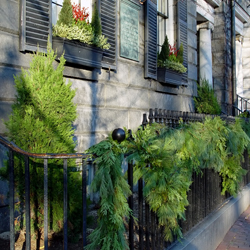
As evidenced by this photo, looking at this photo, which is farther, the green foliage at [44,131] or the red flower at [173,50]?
the red flower at [173,50]

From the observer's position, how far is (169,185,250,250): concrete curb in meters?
3.28

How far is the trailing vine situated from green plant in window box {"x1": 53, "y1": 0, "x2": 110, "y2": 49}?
2.50 metres

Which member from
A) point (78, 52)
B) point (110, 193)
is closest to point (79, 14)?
point (78, 52)

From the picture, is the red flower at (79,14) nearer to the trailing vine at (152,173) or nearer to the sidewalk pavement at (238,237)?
the trailing vine at (152,173)

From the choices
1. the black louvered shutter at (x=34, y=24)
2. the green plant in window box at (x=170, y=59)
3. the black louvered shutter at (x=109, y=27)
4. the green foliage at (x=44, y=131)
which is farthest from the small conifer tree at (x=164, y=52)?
the green foliage at (x=44, y=131)

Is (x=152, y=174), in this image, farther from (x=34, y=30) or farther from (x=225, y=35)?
(x=225, y=35)

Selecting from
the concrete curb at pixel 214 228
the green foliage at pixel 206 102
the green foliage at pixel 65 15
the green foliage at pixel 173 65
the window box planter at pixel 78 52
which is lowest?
the concrete curb at pixel 214 228

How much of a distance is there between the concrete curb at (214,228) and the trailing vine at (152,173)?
0.48 meters

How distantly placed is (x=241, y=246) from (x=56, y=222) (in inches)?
104

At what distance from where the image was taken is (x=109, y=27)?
6043mm

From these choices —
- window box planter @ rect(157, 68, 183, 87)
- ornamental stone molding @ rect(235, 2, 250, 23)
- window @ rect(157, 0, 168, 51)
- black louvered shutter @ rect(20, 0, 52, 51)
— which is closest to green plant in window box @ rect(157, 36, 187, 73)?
window box planter @ rect(157, 68, 183, 87)

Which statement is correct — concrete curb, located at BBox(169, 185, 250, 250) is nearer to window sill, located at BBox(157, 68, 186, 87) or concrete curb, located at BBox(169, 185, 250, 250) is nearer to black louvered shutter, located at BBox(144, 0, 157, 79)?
window sill, located at BBox(157, 68, 186, 87)

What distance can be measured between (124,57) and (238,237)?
4110mm

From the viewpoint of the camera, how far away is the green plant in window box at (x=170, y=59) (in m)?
7.68
